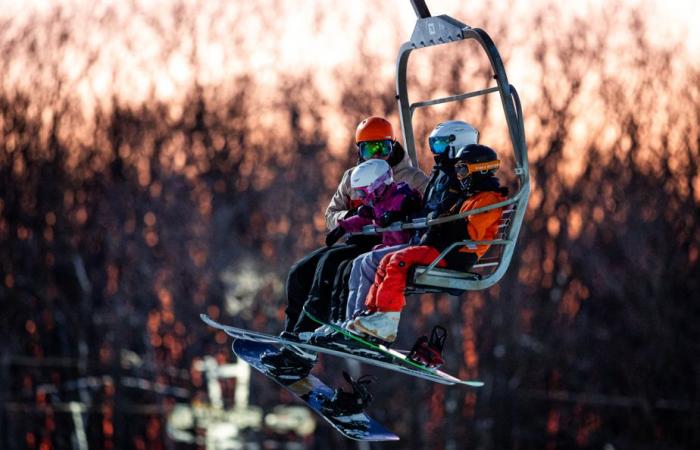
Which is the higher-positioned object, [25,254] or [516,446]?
[25,254]

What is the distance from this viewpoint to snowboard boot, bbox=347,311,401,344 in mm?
12266

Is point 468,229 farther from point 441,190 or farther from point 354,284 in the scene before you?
point 354,284

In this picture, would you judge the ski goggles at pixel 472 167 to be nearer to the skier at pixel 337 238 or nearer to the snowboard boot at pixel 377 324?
the skier at pixel 337 238

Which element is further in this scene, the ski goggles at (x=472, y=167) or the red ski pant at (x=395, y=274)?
the red ski pant at (x=395, y=274)

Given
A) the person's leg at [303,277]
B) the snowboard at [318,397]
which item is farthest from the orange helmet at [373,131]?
the snowboard at [318,397]

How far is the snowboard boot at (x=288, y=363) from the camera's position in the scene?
1334 centimetres

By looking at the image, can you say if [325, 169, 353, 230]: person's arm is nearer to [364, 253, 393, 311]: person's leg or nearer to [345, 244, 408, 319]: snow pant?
[345, 244, 408, 319]: snow pant

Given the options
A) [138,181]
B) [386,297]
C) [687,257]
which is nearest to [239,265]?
[138,181]

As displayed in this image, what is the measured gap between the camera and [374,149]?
41.1ft

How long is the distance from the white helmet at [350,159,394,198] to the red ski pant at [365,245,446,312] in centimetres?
45

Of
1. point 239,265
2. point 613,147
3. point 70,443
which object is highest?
point 613,147

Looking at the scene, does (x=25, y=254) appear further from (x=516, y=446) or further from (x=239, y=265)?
(x=516, y=446)

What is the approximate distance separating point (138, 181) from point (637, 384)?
1592 cm

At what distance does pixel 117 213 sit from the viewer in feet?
179
